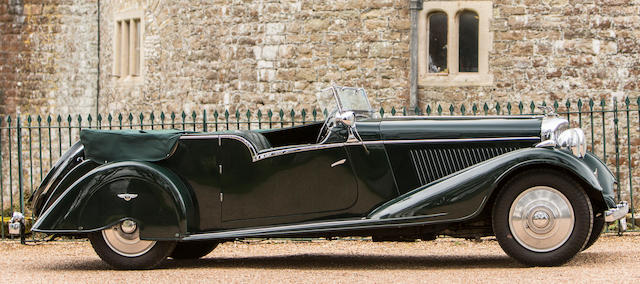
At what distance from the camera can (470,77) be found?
48.3 feet

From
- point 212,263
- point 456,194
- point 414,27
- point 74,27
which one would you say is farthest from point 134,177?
point 74,27

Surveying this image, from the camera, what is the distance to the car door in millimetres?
7055

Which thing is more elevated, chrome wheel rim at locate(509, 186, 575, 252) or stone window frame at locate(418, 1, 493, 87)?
stone window frame at locate(418, 1, 493, 87)

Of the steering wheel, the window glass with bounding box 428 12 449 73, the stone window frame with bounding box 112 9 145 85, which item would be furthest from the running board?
the stone window frame with bounding box 112 9 145 85

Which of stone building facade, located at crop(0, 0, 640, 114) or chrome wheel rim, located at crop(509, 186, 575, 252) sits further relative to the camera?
stone building facade, located at crop(0, 0, 640, 114)

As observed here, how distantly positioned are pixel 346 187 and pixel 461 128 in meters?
0.94

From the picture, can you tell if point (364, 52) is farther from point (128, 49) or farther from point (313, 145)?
point (313, 145)

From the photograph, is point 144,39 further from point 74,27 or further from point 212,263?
point 212,263

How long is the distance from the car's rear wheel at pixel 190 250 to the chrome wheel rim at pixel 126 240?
75 cm

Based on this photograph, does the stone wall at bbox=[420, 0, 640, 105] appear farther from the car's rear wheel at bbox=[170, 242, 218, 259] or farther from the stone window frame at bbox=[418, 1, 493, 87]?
the car's rear wheel at bbox=[170, 242, 218, 259]

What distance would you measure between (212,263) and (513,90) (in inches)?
307

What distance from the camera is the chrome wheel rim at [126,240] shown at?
23.9ft

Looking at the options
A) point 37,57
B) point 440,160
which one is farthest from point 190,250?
point 37,57

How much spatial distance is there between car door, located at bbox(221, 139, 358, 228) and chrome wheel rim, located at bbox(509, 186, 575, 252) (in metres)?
1.17
